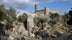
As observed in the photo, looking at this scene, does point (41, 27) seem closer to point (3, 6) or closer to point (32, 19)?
point (32, 19)

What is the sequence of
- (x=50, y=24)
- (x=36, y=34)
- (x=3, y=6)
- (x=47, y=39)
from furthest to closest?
(x=50, y=24), (x=36, y=34), (x=47, y=39), (x=3, y=6)

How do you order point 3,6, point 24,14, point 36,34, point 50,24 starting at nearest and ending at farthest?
point 3,6 → point 36,34 → point 50,24 → point 24,14

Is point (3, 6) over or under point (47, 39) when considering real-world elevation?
over

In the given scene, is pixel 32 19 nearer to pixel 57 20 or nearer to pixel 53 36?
pixel 57 20

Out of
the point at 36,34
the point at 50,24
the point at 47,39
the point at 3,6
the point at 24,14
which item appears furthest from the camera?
the point at 24,14

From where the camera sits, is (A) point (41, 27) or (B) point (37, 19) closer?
(A) point (41, 27)

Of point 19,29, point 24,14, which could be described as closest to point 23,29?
point 19,29

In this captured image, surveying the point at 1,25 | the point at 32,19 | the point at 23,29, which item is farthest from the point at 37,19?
the point at 1,25

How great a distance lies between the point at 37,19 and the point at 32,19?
12.8 feet

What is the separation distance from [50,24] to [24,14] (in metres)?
10.9

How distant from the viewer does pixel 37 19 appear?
8831 cm

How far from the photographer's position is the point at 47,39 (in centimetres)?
7244

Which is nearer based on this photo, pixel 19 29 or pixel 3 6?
pixel 3 6

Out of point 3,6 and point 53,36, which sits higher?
point 3,6
